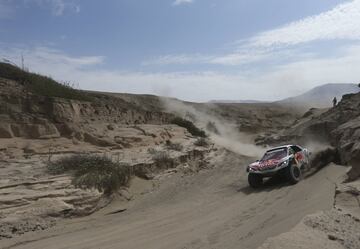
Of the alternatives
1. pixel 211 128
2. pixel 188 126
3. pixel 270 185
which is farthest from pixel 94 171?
pixel 211 128

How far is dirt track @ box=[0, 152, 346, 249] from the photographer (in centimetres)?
1063

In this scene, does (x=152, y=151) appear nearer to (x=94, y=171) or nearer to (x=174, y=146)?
(x=174, y=146)

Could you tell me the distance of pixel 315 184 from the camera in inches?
644

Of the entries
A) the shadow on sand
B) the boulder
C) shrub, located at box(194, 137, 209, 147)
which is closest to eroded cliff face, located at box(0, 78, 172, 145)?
the boulder

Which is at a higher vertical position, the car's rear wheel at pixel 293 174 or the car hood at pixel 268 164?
the car hood at pixel 268 164

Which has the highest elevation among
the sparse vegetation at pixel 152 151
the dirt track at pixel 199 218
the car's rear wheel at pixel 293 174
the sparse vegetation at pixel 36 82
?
the sparse vegetation at pixel 36 82

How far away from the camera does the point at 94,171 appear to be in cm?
1605

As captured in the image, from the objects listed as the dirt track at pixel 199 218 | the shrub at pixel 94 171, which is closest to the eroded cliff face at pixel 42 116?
the shrub at pixel 94 171

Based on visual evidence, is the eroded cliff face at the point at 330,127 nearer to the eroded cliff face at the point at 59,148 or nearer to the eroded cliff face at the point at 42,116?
the eroded cliff face at the point at 59,148

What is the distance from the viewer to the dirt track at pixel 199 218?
10633 mm

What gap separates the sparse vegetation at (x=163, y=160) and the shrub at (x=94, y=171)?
2.66 metres

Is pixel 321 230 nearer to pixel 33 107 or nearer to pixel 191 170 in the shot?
pixel 191 170

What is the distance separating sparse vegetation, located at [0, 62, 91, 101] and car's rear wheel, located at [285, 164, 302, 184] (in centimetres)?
1099

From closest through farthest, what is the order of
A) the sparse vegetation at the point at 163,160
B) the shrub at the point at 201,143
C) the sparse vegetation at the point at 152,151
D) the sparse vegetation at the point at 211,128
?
the sparse vegetation at the point at 163,160 < the sparse vegetation at the point at 152,151 < the shrub at the point at 201,143 < the sparse vegetation at the point at 211,128
